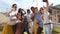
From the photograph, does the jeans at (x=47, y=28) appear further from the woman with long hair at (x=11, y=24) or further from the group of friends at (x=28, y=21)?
the woman with long hair at (x=11, y=24)

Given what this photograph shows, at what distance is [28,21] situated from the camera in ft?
5.16

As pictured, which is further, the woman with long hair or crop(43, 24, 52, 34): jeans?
crop(43, 24, 52, 34): jeans

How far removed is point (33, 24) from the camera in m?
1.58

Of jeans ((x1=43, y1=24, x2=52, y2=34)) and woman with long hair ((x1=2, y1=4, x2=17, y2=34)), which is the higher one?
woman with long hair ((x1=2, y1=4, x2=17, y2=34))

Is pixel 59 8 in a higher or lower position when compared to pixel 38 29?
higher

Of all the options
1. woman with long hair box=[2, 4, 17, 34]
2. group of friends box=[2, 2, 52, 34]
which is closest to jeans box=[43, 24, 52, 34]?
group of friends box=[2, 2, 52, 34]

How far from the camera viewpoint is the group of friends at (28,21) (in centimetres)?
151

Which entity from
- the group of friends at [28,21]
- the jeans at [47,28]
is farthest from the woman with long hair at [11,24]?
the jeans at [47,28]

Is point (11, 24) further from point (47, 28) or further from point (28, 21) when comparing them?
point (47, 28)

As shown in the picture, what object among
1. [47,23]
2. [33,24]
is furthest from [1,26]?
[47,23]

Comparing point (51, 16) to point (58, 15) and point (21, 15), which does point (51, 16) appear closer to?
point (58, 15)

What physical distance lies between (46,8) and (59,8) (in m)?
0.14

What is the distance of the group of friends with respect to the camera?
Answer: 59.3 inches

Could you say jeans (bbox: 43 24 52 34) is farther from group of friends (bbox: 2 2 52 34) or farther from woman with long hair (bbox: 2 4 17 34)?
woman with long hair (bbox: 2 4 17 34)
